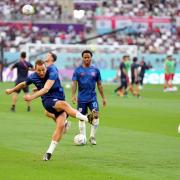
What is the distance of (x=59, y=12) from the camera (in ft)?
216

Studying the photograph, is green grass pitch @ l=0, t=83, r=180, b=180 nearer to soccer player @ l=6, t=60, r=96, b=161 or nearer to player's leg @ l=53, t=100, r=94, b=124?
soccer player @ l=6, t=60, r=96, b=161

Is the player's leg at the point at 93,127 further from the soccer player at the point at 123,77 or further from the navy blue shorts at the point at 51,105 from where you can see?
the soccer player at the point at 123,77

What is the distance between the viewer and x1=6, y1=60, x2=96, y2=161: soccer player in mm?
15906

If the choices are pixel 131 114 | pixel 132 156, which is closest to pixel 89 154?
pixel 132 156

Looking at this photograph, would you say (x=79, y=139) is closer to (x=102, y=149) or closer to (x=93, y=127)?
(x=93, y=127)

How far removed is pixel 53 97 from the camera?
643 inches

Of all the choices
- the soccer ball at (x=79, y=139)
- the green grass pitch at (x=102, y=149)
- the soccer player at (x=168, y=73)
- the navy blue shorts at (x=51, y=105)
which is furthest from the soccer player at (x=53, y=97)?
the soccer player at (x=168, y=73)

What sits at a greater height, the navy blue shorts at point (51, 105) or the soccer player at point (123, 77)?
the navy blue shorts at point (51, 105)

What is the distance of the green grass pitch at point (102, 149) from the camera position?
46.2ft

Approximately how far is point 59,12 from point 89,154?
49539 millimetres

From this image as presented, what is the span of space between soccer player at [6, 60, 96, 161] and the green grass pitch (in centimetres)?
55

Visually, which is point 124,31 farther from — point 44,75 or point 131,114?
point 44,75

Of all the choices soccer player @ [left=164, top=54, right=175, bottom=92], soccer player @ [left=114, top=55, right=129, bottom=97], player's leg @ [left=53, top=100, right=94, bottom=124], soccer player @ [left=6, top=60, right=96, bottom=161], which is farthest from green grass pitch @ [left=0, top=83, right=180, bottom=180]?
soccer player @ [left=164, top=54, right=175, bottom=92]

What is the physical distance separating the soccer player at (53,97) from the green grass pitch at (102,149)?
553 millimetres
